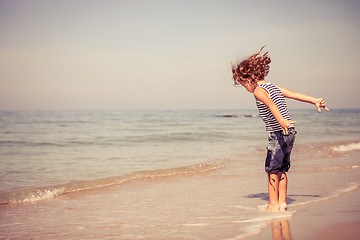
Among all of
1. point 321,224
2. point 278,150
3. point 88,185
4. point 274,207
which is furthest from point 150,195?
point 321,224

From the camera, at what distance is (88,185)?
6.15m

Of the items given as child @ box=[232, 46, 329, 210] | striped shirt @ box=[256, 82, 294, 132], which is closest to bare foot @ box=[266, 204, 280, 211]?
child @ box=[232, 46, 329, 210]

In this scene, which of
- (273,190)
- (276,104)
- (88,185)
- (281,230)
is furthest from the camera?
(88,185)

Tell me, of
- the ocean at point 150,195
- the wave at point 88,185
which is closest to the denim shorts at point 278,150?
the ocean at point 150,195

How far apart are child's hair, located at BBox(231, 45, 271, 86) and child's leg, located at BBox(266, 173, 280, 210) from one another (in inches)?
43.3

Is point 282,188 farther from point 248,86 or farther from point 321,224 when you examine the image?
point 248,86

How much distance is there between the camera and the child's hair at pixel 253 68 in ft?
12.2

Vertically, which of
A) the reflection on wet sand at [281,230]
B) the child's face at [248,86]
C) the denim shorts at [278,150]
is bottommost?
the reflection on wet sand at [281,230]

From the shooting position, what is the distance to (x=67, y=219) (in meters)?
4.05

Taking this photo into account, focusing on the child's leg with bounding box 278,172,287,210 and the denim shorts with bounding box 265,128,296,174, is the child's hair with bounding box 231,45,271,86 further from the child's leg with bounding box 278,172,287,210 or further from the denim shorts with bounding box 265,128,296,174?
the child's leg with bounding box 278,172,287,210

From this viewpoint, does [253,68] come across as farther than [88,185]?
No

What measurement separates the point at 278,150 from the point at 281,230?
88 centimetres

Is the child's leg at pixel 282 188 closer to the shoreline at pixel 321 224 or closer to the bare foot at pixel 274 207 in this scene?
the bare foot at pixel 274 207

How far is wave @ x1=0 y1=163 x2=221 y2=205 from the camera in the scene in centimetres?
527
